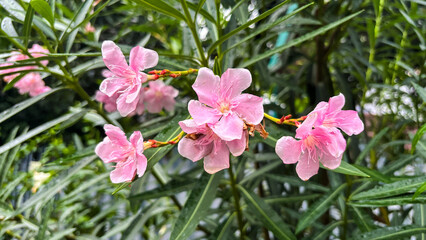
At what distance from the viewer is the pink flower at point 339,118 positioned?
51 cm

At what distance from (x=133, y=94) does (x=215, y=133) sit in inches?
6.0

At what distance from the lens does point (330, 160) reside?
54 cm

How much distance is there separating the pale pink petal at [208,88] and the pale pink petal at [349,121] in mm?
163

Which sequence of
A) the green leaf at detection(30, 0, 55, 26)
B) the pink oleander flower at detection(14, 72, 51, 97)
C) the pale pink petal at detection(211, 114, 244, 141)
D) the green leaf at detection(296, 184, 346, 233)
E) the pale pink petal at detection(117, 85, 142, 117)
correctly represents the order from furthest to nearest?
1. the pink oleander flower at detection(14, 72, 51, 97)
2. the green leaf at detection(296, 184, 346, 233)
3. the green leaf at detection(30, 0, 55, 26)
4. the pale pink petal at detection(117, 85, 142, 117)
5. the pale pink petal at detection(211, 114, 244, 141)

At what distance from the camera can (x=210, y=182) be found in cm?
82

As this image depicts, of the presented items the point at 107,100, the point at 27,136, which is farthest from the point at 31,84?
the point at 27,136

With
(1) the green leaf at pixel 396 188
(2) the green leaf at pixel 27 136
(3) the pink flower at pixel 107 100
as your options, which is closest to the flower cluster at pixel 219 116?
(1) the green leaf at pixel 396 188

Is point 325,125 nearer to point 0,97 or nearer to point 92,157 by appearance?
point 92,157

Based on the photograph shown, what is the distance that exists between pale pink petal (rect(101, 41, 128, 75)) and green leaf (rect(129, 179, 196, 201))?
397 millimetres

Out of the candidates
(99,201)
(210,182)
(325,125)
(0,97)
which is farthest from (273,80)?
(99,201)

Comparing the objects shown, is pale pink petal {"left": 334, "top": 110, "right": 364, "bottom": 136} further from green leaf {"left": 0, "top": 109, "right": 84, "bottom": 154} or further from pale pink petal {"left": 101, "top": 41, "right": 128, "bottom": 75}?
green leaf {"left": 0, "top": 109, "right": 84, "bottom": 154}

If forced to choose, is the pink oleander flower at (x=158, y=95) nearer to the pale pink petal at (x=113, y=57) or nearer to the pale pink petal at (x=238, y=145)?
the pale pink petal at (x=113, y=57)

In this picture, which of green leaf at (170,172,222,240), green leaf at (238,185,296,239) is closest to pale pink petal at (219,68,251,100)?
green leaf at (170,172,222,240)

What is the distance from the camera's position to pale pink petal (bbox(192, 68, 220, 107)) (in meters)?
0.50
